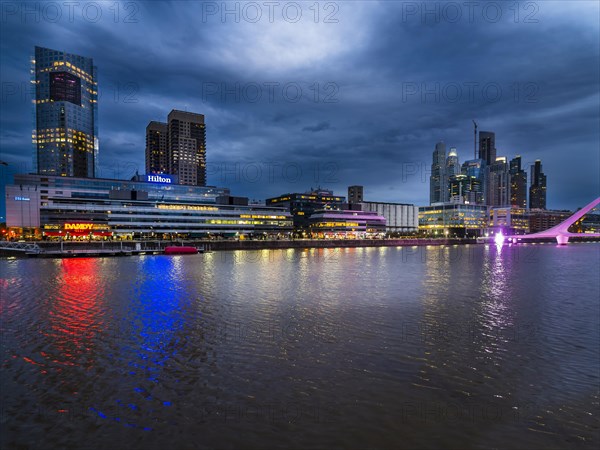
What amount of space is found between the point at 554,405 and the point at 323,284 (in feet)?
104

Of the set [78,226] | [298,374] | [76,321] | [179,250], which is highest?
[78,226]

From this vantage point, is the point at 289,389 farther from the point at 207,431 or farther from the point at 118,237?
the point at 118,237

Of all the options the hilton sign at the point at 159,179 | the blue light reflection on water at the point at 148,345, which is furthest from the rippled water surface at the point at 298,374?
the hilton sign at the point at 159,179

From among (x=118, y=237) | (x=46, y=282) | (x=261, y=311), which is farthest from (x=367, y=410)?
(x=118, y=237)

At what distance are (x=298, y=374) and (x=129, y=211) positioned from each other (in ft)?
501

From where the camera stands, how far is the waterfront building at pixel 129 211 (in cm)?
14012

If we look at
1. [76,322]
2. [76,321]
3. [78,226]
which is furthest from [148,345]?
[78,226]

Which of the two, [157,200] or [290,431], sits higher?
[157,200]

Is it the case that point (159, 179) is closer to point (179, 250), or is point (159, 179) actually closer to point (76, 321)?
point (179, 250)

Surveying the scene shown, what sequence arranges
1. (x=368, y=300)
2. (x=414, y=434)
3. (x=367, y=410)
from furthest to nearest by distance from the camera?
(x=368, y=300) < (x=367, y=410) < (x=414, y=434)

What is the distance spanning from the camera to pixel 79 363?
17.6m

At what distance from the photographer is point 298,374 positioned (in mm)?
16375

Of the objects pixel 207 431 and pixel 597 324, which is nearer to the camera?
pixel 207 431

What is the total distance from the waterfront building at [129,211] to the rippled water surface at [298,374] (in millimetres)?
125881
